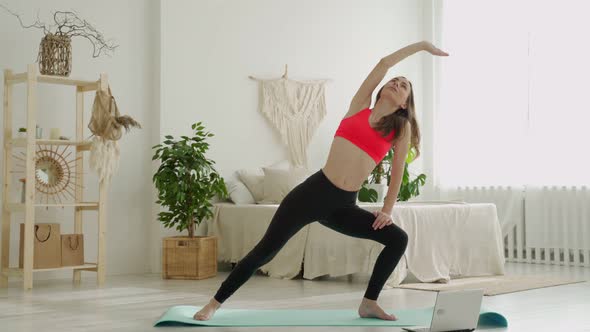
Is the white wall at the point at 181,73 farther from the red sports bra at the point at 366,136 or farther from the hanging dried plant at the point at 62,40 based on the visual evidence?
the red sports bra at the point at 366,136

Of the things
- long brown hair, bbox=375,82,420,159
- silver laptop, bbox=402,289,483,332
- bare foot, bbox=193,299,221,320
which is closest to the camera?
silver laptop, bbox=402,289,483,332

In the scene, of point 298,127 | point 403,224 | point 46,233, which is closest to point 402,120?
point 403,224

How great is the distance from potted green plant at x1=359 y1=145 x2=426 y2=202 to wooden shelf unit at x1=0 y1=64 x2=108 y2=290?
7.23ft

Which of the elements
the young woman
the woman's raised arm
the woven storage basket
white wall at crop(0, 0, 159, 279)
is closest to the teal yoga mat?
the young woman

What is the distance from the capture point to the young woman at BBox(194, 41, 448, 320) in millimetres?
3475

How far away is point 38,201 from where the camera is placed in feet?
18.7

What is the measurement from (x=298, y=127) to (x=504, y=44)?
2.15m

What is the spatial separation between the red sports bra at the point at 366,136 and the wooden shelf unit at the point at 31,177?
2.52 meters

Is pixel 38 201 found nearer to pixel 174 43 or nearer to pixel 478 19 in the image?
pixel 174 43

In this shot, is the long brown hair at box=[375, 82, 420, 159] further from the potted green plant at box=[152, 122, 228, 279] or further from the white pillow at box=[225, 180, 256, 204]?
the white pillow at box=[225, 180, 256, 204]

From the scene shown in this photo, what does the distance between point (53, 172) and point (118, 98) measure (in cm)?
91

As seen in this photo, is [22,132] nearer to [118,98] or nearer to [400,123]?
[118,98]

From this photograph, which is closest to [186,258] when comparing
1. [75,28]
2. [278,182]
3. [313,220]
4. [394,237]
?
[278,182]

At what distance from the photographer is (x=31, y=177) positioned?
204 inches
